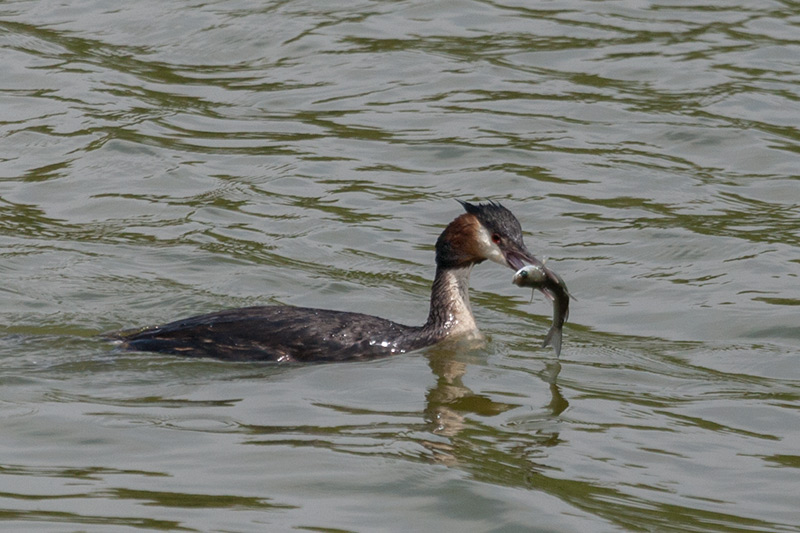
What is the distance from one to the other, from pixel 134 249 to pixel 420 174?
121 inches

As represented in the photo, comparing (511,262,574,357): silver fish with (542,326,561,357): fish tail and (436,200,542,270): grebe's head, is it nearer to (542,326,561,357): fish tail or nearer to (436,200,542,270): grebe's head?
(542,326,561,357): fish tail

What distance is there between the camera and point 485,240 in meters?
10.1

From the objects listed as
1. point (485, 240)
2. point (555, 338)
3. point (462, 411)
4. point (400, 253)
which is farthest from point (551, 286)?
point (400, 253)

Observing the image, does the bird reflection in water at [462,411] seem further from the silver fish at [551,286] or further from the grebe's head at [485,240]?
the grebe's head at [485,240]

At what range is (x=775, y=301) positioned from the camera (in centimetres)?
1112

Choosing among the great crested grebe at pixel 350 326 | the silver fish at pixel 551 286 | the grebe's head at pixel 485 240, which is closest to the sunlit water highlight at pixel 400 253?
the great crested grebe at pixel 350 326

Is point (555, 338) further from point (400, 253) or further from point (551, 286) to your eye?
point (400, 253)

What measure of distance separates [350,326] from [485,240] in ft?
3.62

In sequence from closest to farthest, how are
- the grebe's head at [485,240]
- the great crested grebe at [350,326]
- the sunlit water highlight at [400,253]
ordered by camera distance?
the sunlit water highlight at [400,253] < the great crested grebe at [350,326] < the grebe's head at [485,240]

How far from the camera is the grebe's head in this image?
9.99 meters

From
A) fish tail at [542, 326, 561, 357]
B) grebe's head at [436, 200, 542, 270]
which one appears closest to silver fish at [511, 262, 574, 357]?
fish tail at [542, 326, 561, 357]

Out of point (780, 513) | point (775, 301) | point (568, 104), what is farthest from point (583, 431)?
point (568, 104)

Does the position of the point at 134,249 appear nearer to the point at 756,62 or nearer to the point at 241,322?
the point at 241,322

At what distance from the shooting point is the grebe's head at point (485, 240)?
999 cm
